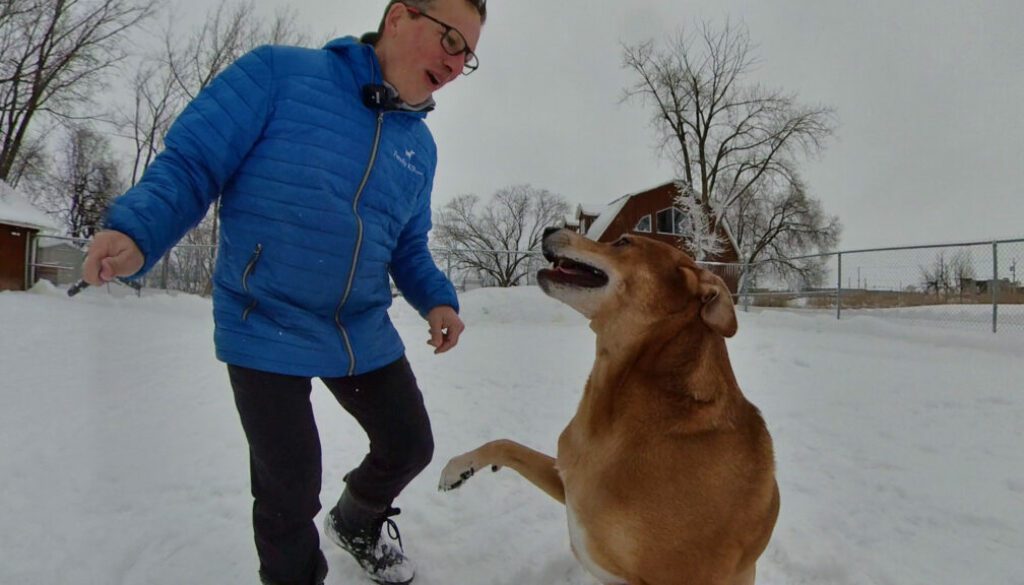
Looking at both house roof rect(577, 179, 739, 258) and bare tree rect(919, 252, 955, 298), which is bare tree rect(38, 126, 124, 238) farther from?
bare tree rect(919, 252, 955, 298)

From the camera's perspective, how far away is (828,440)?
14.1 feet

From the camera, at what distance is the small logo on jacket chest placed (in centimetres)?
198

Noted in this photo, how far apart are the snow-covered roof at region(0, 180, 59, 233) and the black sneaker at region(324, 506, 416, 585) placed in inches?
686

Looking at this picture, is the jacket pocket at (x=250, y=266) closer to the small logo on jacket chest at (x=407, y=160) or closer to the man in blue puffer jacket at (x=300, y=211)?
the man in blue puffer jacket at (x=300, y=211)

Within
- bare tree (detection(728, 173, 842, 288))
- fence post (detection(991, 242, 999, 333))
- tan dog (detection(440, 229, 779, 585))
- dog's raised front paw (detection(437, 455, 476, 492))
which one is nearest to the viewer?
tan dog (detection(440, 229, 779, 585))

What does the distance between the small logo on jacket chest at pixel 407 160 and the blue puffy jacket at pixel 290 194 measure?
0.05 metres

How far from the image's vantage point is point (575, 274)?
234 centimetres

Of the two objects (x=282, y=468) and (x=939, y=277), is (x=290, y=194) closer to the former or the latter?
(x=282, y=468)

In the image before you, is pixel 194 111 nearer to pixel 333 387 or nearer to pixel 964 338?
pixel 333 387

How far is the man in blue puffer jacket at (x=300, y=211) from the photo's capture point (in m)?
1.67

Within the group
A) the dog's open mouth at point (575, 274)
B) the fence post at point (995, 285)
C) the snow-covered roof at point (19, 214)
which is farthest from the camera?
the snow-covered roof at point (19, 214)

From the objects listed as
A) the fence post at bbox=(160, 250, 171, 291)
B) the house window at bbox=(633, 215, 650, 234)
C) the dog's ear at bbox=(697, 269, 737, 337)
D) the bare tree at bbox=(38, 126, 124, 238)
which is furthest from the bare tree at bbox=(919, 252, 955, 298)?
the bare tree at bbox=(38, 126, 124, 238)

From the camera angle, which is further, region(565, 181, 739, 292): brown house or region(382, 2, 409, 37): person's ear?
region(565, 181, 739, 292): brown house

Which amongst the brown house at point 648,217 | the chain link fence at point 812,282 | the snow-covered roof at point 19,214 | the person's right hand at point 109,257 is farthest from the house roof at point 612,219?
the person's right hand at point 109,257
